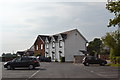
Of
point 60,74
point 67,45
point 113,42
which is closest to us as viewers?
point 60,74

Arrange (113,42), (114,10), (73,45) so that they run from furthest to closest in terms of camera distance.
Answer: (73,45) → (113,42) → (114,10)

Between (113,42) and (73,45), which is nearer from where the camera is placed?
(113,42)

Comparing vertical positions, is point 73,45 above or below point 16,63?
above

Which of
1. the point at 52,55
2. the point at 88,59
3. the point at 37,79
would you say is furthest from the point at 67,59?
the point at 37,79

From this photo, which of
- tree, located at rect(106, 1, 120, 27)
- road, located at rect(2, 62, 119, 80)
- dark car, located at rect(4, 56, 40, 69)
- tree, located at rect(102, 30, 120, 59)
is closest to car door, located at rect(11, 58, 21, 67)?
dark car, located at rect(4, 56, 40, 69)

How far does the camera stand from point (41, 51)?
85375 mm

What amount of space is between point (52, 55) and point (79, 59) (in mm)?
17113

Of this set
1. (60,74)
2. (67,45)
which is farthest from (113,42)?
(67,45)

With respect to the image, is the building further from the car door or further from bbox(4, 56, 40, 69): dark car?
the car door

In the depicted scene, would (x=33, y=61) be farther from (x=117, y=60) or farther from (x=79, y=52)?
(x=79, y=52)

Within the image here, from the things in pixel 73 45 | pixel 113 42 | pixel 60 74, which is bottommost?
pixel 60 74

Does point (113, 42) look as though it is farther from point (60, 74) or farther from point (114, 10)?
point (60, 74)

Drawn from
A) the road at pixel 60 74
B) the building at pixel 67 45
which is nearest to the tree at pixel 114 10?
the road at pixel 60 74

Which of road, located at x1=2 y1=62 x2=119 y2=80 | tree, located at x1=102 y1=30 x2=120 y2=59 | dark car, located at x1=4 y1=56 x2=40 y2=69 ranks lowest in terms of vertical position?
road, located at x1=2 y1=62 x2=119 y2=80
